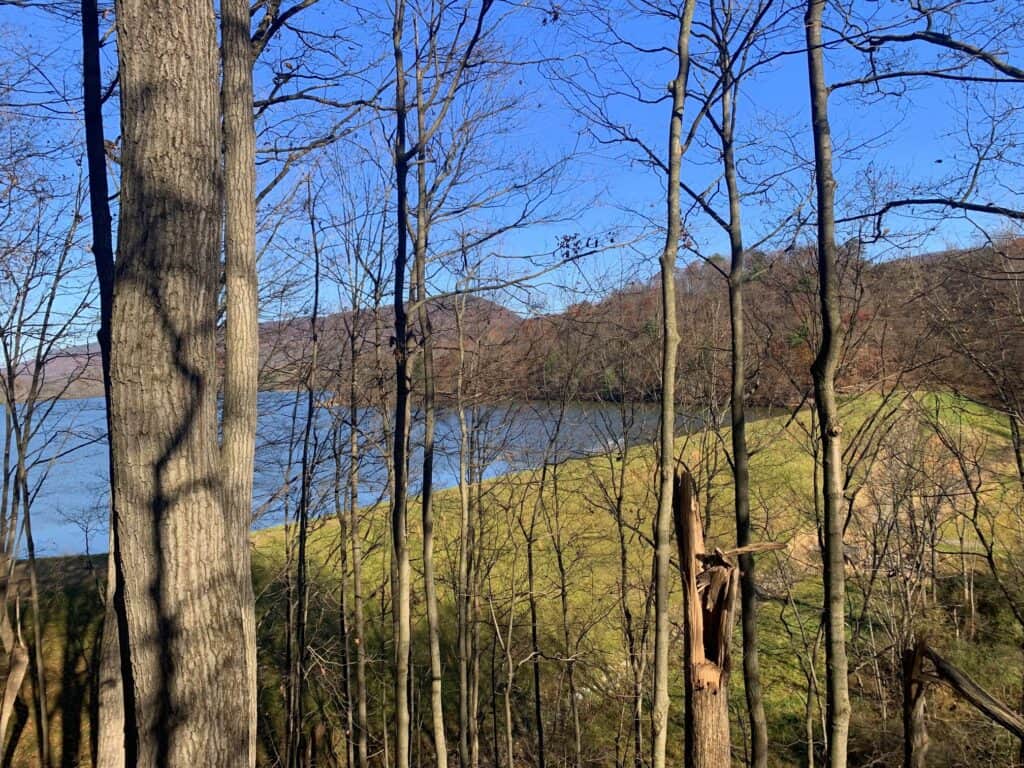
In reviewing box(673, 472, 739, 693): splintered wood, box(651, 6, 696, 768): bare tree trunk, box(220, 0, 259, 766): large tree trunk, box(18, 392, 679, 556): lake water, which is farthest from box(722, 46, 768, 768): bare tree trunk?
box(18, 392, 679, 556): lake water

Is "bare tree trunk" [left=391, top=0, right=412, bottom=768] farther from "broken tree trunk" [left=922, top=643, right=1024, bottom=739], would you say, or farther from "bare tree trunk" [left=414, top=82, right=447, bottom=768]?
"broken tree trunk" [left=922, top=643, right=1024, bottom=739]

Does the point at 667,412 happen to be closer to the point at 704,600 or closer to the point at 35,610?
the point at 704,600

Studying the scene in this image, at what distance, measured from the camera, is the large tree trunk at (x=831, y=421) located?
405cm

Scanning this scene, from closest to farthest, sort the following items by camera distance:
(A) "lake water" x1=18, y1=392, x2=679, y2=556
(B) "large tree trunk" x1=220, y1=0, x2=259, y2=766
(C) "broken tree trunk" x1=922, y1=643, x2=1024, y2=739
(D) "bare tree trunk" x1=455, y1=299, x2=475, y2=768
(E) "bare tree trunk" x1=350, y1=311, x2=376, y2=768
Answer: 1. (C) "broken tree trunk" x1=922, y1=643, x2=1024, y2=739
2. (B) "large tree trunk" x1=220, y1=0, x2=259, y2=766
3. (E) "bare tree trunk" x1=350, y1=311, x2=376, y2=768
4. (D) "bare tree trunk" x1=455, y1=299, x2=475, y2=768
5. (A) "lake water" x1=18, y1=392, x2=679, y2=556

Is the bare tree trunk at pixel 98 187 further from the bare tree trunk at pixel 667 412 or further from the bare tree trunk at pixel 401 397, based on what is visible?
the bare tree trunk at pixel 667 412

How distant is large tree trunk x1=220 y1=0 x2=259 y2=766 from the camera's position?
432cm

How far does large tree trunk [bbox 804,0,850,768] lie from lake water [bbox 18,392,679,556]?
6183 millimetres

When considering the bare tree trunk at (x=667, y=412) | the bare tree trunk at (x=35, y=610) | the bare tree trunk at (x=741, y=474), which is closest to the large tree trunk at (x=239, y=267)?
the bare tree trunk at (x=667, y=412)

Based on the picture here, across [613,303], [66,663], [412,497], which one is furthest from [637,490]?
[66,663]

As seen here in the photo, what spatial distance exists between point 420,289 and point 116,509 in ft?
12.7

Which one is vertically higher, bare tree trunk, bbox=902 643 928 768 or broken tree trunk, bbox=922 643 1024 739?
broken tree trunk, bbox=922 643 1024 739

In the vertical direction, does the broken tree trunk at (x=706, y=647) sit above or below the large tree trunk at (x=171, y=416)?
below

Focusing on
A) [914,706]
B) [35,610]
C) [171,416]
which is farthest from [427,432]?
[35,610]

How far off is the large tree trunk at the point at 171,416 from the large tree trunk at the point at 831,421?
3.39 metres
